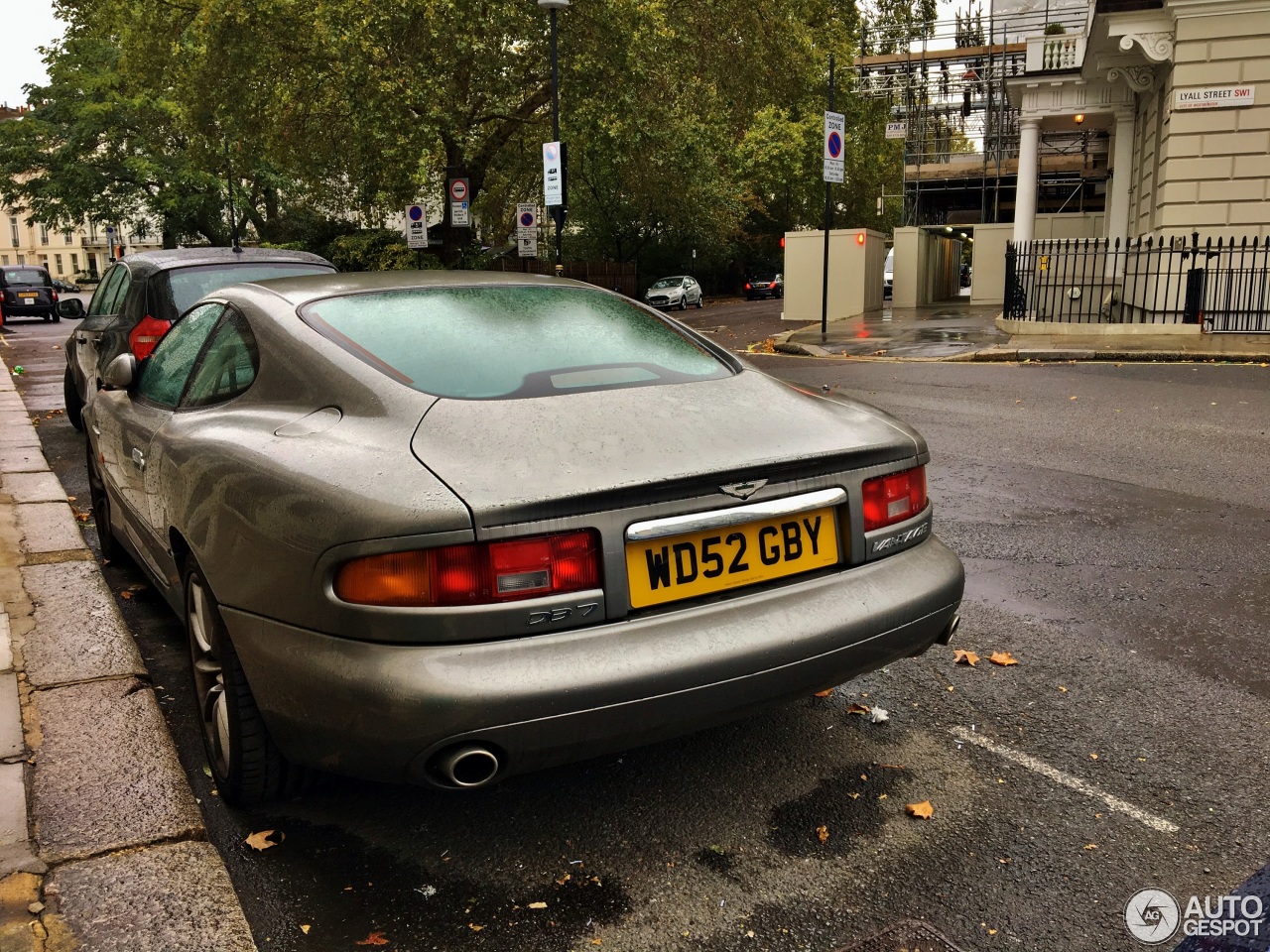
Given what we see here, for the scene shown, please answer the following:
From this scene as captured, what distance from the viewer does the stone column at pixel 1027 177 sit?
24922 millimetres

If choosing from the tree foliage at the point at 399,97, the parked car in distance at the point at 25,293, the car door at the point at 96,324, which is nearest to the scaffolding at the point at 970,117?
the tree foliage at the point at 399,97

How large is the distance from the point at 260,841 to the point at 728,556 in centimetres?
146

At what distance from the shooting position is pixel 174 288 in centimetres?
812

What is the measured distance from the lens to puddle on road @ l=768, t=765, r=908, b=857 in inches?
112

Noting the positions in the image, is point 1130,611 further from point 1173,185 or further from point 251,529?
point 1173,185

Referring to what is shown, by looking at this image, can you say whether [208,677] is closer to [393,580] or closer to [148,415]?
[393,580]

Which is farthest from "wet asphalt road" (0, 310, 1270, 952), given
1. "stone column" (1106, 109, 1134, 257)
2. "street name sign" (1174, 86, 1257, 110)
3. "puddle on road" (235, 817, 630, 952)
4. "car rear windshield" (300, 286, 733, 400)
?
"stone column" (1106, 109, 1134, 257)

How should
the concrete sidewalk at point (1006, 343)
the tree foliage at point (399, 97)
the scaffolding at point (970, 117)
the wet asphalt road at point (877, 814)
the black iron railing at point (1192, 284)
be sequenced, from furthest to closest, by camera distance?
the scaffolding at point (970, 117) → the tree foliage at point (399, 97) → the black iron railing at point (1192, 284) → the concrete sidewalk at point (1006, 343) → the wet asphalt road at point (877, 814)

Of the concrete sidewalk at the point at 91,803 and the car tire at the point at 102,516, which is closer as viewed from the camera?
the concrete sidewalk at the point at 91,803

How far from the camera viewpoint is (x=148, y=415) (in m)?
3.99

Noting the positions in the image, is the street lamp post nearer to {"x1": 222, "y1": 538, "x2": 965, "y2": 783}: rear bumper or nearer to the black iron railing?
the black iron railing

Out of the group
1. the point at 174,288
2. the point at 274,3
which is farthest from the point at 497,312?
the point at 274,3

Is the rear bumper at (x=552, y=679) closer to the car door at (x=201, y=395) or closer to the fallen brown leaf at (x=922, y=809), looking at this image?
the fallen brown leaf at (x=922, y=809)

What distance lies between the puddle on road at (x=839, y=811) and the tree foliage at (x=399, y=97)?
73.4 ft
